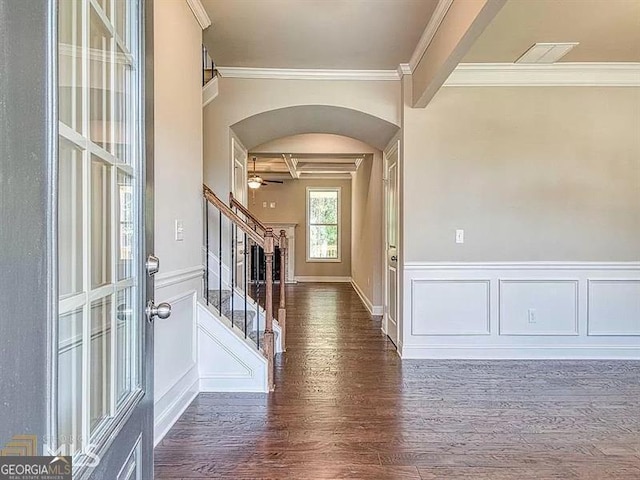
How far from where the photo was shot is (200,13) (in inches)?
118

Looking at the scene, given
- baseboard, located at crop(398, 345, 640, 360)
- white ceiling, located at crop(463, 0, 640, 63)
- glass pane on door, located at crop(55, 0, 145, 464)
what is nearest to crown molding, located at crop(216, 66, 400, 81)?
white ceiling, located at crop(463, 0, 640, 63)

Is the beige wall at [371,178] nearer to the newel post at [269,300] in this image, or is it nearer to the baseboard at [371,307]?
the baseboard at [371,307]

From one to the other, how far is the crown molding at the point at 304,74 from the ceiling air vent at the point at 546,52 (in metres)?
1.14

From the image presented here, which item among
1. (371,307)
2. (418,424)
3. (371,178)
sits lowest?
(418,424)

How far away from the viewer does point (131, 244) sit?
1136 millimetres

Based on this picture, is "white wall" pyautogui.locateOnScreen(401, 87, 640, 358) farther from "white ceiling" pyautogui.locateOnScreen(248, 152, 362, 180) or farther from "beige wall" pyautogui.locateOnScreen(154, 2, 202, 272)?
"white ceiling" pyautogui.locateOnScreen(248, 152, 362, 180)

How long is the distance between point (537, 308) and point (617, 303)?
746 millimetres

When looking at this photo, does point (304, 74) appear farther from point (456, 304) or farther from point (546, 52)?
point (456, 304)

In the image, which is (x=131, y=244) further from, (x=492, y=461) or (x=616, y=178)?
(x=616, y=178)

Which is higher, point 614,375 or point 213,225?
point 213,225

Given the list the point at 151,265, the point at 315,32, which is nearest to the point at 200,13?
the point at 315,32

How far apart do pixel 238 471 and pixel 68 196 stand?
68.6 inches

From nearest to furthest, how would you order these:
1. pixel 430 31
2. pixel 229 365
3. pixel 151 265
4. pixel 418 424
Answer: pixel 151 265 < pixel 418 424 < pixel 229 365 < pixel 430 31

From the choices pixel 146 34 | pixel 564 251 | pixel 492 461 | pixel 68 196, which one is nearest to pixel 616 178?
pixel 564 251
